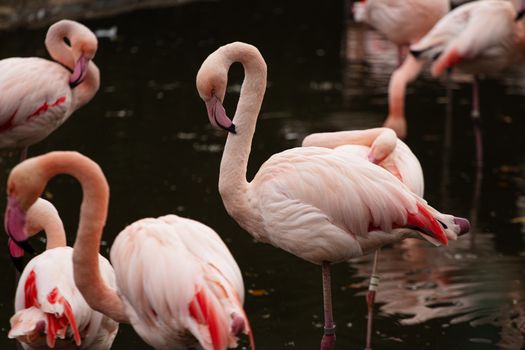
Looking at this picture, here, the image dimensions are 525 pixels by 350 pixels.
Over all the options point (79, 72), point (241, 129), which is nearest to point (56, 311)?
point (241, 129)

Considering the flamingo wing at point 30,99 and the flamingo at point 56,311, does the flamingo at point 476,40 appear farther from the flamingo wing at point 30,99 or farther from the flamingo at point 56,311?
the flamingo at point 56,311

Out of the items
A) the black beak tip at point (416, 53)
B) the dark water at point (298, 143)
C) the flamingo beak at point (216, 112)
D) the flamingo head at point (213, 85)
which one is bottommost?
the dark water at point (298, 143)

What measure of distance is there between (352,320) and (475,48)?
3.24m

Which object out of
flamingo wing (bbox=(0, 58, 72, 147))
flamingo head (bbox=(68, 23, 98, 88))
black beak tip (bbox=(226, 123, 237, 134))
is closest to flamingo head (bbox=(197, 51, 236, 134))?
black beak tip (bbox=(226, 123, 237, 134))

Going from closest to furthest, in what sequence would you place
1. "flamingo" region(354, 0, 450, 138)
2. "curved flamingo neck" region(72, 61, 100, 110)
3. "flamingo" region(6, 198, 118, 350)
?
"flamingo" region(6, 198, 118, 350), "curved flamingo neck" region(72, 61, 100, 110), "flamingo" region(354, 0, 450, 138)

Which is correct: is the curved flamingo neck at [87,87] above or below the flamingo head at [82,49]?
below

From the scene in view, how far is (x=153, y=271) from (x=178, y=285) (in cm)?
11

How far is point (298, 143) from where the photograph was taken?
809 cm

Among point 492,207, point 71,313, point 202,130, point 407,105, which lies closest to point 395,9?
point 407,105

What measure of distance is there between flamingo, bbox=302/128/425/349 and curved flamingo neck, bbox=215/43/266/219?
0.57 meters

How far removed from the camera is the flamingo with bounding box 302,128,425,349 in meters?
5.00

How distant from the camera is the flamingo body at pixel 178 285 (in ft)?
11.9

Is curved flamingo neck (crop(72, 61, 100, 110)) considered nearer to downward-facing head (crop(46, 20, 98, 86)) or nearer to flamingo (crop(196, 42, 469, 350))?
downward-facing head (crop(46, 20, 98, 86))

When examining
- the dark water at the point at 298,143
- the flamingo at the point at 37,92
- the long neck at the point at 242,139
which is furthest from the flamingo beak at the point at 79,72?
the long neck at the point at 242,139
